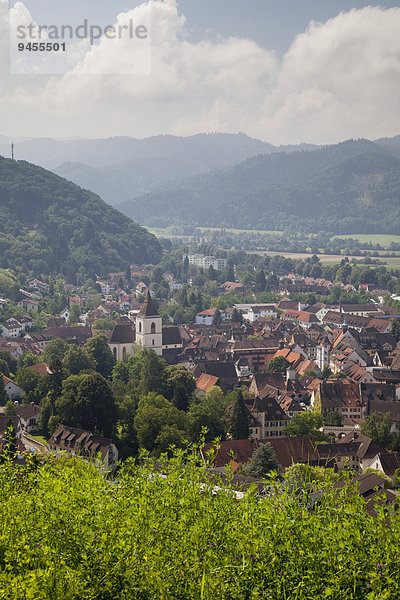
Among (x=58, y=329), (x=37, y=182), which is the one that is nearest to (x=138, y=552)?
(x=58, y=329)

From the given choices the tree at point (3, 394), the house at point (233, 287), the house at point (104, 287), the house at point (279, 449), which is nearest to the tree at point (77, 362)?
the tree at point (3, 394)

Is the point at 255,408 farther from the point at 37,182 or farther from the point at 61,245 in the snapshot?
the point at 37,182

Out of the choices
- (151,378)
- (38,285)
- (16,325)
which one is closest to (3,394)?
(151,378)

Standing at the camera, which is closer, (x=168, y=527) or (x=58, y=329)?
(x=168, y=527)

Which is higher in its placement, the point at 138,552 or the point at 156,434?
the point at 138,552

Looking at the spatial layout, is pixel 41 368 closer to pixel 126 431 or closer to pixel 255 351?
pixel 126 431

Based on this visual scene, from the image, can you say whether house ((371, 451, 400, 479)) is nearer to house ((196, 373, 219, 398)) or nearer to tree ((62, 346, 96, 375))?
house ((196, 373, 219, 398))
